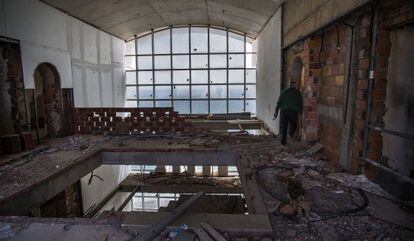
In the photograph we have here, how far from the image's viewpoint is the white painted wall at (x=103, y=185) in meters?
7.45

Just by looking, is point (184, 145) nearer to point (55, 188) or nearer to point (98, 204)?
point (55, 188)

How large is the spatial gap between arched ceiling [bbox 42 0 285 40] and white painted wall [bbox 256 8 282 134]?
1.20ft

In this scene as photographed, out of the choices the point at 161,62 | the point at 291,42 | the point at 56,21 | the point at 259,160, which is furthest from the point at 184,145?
the point at 161,62

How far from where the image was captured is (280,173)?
4.04 metres

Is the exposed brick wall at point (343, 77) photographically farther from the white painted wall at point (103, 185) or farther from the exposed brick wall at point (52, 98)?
the exposed brick wall at point (52, 98)

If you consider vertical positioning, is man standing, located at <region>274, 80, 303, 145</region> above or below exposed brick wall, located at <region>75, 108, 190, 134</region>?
above

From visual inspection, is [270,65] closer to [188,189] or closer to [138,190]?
[188,189]

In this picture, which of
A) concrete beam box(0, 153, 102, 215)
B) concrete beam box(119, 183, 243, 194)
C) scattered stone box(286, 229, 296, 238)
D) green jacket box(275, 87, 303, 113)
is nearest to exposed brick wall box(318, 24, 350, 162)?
green jacket box(275, 87, 303, 113)

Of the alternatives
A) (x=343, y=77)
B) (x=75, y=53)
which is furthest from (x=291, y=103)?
(x=75, y=53)

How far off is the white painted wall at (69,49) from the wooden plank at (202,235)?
5.39 metres

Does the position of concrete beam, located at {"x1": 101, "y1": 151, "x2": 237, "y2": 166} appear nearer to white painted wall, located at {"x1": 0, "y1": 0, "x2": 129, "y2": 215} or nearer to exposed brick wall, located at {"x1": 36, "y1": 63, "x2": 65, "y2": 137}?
white painted wall, located at {"x1": 0, "y1": 0, "x2": 129, "y2": 215}

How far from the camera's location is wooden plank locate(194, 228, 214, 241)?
2383 millimetres

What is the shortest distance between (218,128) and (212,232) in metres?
7.74

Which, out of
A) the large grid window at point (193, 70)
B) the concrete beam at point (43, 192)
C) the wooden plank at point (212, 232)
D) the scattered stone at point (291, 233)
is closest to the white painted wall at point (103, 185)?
the concrete beam at point (43, 192)
